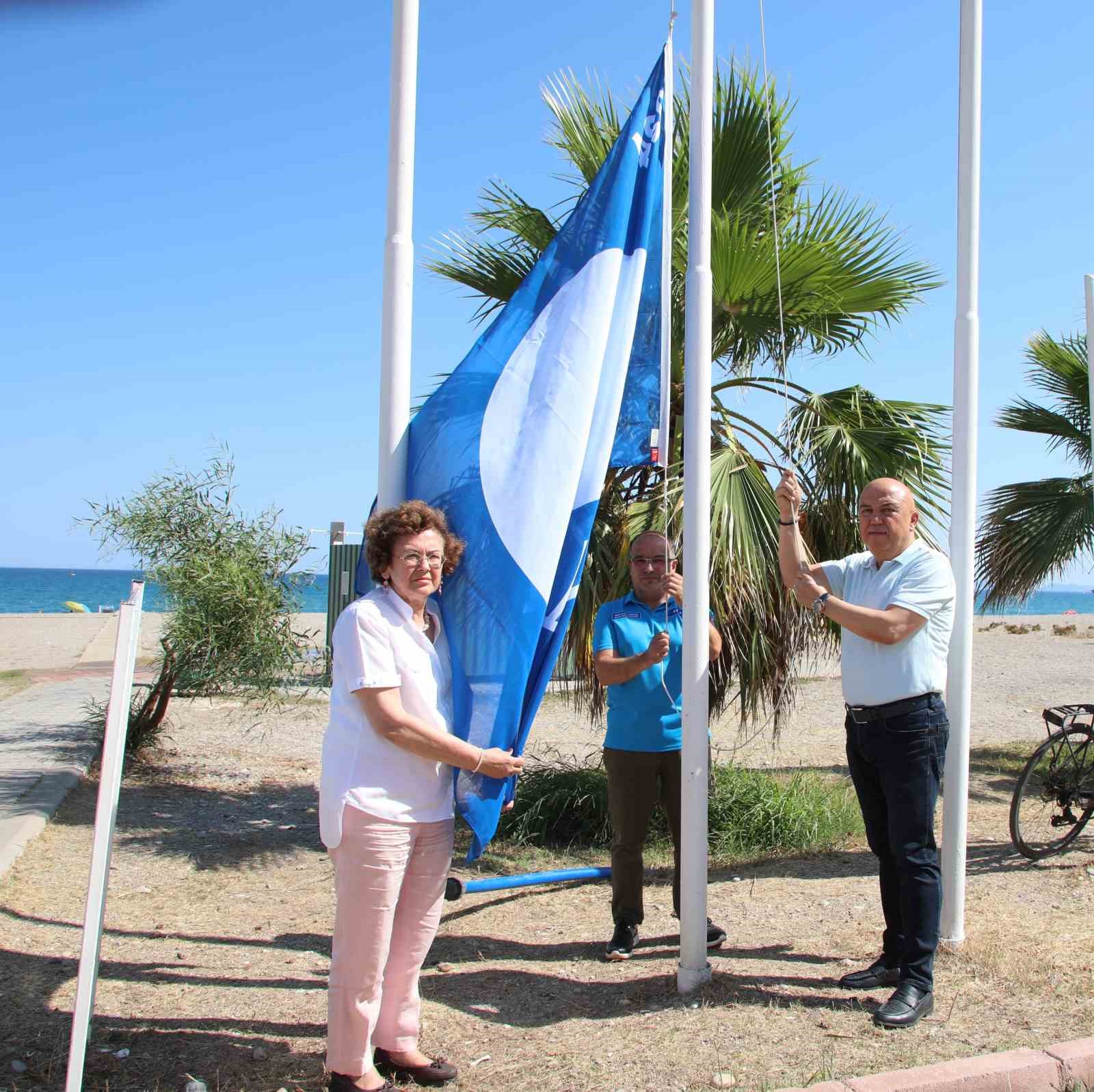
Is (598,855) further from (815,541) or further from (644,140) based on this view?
(644,140)

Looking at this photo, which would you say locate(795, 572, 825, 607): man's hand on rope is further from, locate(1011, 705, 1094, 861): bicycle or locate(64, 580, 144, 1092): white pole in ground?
locate(1011, 705, 1094, 861): bicycle

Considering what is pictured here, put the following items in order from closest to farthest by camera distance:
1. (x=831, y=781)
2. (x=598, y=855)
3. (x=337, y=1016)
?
(x=337, y=1016) → (x=598, y=855) → (x=831, y=781)

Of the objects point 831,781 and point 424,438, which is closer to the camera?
point 424,438

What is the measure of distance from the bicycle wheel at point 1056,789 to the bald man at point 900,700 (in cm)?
267

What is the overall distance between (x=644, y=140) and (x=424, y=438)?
1.50m

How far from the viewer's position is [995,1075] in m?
3.28

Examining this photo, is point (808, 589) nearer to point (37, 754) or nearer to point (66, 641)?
point (37, 754)

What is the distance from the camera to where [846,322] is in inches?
274

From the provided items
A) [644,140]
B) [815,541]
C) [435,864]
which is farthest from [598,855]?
[644,140]

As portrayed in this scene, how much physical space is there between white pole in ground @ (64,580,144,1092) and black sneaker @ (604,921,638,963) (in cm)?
231

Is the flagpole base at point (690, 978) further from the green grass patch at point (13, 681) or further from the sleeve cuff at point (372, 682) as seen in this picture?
the green grass patch at point (13, 681)

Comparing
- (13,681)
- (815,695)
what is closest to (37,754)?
(13,681)

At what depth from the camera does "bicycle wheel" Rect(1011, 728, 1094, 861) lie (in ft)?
20.6

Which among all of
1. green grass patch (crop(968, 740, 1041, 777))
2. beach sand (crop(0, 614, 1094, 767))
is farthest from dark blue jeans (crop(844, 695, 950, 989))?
green grass patch (crop(968, 740, 1041, 777))
